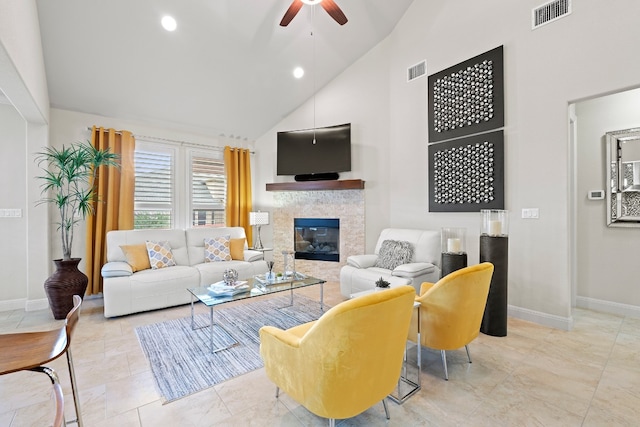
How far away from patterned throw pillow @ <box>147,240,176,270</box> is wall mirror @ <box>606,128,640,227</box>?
570 cm

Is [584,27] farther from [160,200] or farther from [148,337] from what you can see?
[160,200]

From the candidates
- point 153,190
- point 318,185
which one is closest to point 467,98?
point 318,185

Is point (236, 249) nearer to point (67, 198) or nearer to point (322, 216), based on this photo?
point (322, 216)

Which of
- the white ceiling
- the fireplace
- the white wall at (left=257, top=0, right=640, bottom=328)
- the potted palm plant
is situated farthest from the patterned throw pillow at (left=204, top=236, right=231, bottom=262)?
the white wall at (left=257, top=0, right=640, bottom=328)

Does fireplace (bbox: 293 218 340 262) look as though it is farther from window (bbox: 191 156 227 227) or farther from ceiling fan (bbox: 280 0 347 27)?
ceiling fan (bbox: 280 0 347 27)

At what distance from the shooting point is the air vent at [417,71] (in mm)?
4364

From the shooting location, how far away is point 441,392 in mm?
2045

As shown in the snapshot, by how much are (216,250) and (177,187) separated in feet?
4.78

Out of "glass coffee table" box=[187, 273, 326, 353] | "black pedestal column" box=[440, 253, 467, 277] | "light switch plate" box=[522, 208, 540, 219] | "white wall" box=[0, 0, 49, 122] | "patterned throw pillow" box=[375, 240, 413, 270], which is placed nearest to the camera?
"white wall" box=[0, 0, 49, 122]

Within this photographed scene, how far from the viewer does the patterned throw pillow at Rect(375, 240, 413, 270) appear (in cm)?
390

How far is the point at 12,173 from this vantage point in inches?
152

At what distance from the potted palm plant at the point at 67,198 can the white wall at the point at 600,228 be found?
6.21 m

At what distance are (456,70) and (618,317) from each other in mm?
3551

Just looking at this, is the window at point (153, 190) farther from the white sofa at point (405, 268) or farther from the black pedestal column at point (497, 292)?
the black pedestal column at point (497, 292)
